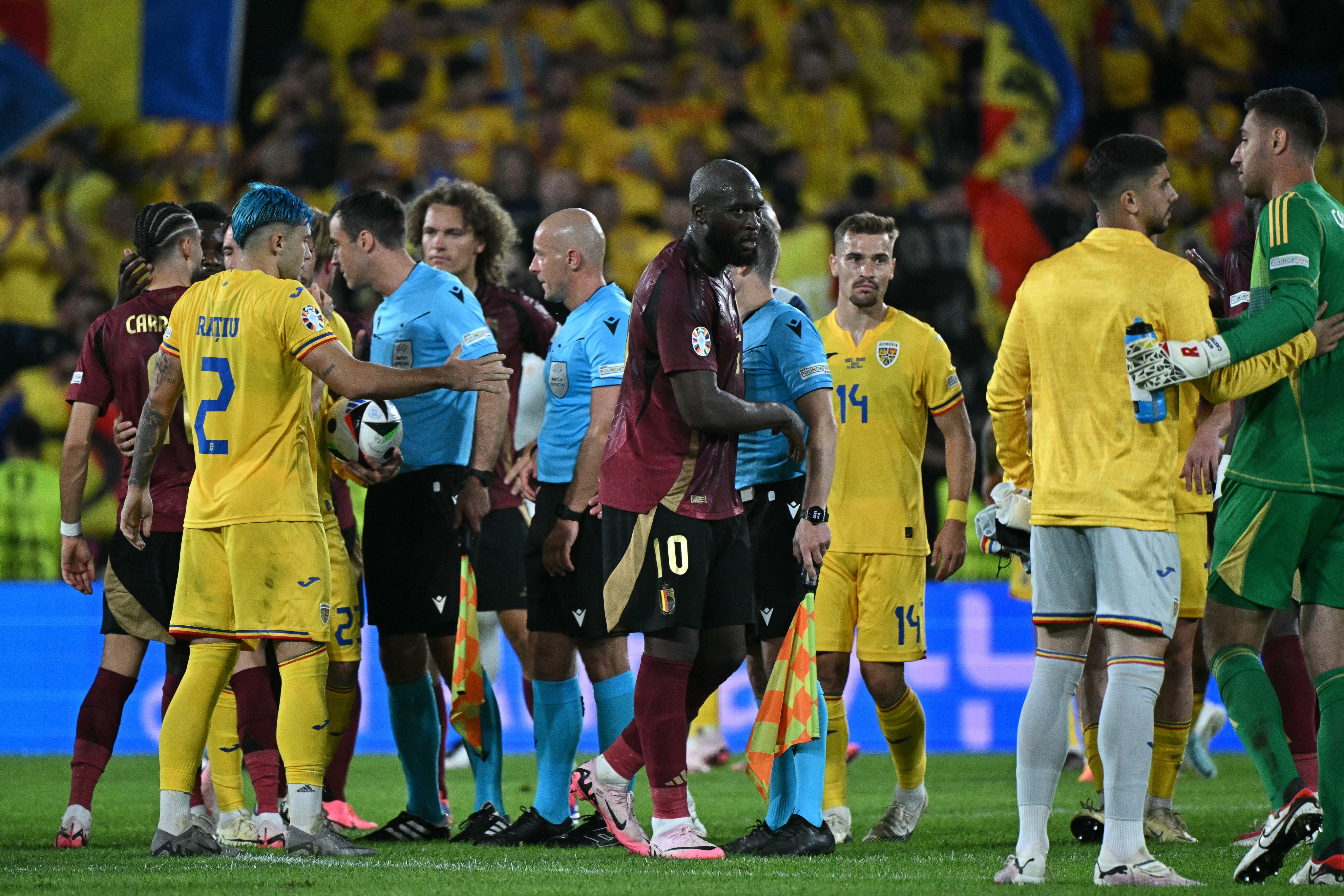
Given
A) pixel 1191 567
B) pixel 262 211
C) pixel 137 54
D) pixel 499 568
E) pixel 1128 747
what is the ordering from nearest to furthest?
pixel 1128 747, pixel 262 211, pixel 1191 567, pixel 499 568, pixel 137 54

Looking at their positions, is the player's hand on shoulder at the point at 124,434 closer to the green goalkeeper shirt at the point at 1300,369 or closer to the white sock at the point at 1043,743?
the white sock at the point at 1043,743

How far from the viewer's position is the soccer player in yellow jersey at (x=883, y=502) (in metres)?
6.21

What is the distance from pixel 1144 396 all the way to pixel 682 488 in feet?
5.03

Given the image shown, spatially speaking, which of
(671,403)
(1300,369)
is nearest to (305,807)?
(671,403)

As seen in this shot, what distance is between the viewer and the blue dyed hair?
5332mm

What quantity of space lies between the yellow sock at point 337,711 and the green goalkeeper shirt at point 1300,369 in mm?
3499

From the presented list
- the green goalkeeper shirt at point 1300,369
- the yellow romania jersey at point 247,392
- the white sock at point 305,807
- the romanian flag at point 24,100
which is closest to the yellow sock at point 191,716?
the white sock at point 305,807

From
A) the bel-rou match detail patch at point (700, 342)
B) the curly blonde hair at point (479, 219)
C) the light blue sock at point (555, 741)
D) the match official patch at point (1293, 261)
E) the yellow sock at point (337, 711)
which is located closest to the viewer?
the match official patch at point (1293, 261)

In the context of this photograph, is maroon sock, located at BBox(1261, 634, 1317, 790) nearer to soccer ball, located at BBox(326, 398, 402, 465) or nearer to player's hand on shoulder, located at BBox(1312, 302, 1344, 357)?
player's hand on shoulder, located at BBox(1312, 302, 1344, 357)

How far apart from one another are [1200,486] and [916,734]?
1621 mm

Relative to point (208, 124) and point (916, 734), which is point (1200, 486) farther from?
point (208, 124)

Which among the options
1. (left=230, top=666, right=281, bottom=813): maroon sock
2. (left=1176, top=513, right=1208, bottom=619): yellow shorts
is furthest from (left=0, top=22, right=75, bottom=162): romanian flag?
(left=1176, top=513, right=1208, bottom=619): yellow shorts

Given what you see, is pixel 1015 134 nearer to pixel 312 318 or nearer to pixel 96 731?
pixel 312 318

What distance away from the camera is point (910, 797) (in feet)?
20.2
